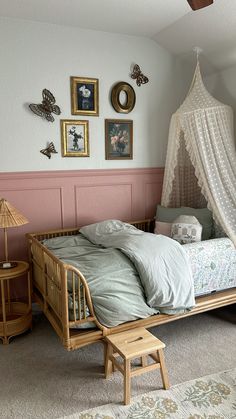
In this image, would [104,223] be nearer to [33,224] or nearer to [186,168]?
[33,224]

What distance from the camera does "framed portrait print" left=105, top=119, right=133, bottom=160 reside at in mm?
3572

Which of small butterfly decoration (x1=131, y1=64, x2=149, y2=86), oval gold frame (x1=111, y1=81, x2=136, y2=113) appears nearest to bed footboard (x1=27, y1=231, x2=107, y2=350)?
oval gold frame (x1=111, y1=81, x2=136, y2=113)

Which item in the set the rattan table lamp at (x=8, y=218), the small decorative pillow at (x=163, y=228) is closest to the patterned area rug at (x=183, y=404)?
the rattan table lamp at (x=8, y=218)

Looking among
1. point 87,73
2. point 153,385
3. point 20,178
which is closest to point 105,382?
point 153,385

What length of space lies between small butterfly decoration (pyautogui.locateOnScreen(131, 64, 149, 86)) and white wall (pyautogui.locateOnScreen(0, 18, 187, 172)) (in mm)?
45

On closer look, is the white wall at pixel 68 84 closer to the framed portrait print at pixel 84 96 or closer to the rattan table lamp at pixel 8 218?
the framed portrait print at pixel 84 96

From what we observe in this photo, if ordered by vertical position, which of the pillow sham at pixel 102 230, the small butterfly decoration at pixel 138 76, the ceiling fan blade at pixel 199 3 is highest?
the small butterfly decoration at pixel 138 76

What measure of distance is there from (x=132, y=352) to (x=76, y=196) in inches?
71.8

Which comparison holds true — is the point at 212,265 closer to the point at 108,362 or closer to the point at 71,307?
the point at 108,362

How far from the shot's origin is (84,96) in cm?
339

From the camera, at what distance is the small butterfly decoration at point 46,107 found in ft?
10.5

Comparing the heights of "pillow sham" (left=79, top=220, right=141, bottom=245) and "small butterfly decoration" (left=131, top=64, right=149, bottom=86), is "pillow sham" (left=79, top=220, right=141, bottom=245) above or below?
below

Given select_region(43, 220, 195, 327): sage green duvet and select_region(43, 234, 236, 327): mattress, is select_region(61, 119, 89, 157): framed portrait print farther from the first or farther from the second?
select_region(43, 220, 195, 327): sage green duvet

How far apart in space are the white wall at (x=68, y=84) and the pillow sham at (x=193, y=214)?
1.96 ft
